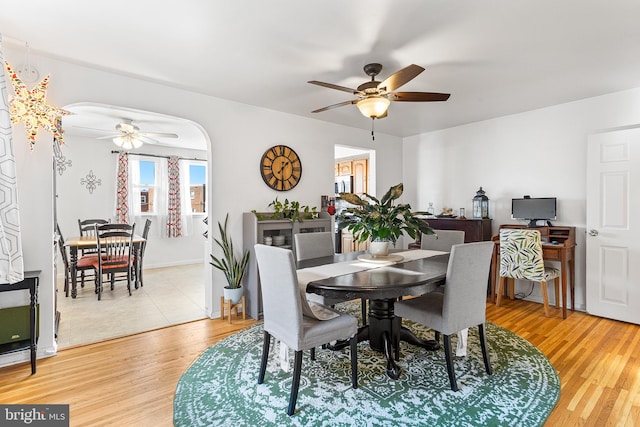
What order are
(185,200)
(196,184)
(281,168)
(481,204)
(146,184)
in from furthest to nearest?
(196,184) < (185,200) < (146,184) < (481,204) < (281,168)

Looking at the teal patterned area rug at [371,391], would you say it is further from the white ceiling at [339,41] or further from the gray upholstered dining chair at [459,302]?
the white ceiling at [339,41]

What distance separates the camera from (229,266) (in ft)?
11.9

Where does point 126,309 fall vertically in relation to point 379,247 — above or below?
below

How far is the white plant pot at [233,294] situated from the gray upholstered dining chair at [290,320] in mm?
1409

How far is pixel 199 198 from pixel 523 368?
643 centimetres

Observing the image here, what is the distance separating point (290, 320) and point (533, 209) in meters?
3.66

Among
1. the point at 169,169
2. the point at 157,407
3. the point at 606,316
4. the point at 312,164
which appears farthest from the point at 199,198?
the point at 606,316

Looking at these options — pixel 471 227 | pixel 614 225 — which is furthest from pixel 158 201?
pixel 614 225

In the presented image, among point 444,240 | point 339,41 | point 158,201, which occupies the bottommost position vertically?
point 444,240

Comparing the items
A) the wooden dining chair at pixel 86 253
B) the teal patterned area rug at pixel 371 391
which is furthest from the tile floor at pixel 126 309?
the teal patterned area rug at pixel 371 391

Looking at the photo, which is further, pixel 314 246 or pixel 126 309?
pixel 126 309

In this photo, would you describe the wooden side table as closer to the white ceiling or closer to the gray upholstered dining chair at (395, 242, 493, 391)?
the gray upholstered dining chair at (395, 242, 493, 391)

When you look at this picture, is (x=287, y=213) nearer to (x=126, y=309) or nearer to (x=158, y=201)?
(x=126, y=309)

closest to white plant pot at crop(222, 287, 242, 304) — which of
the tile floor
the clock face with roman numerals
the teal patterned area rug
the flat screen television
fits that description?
the tile floor
